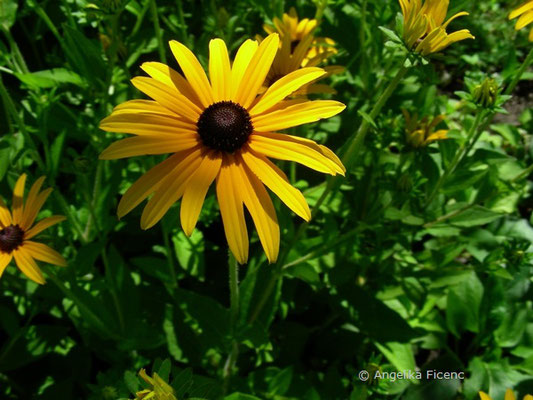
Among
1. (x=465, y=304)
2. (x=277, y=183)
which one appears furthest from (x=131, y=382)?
(x=465, y=304)

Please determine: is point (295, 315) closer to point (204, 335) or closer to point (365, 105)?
point (204, 335)

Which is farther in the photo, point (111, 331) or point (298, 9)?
point (298, 9)

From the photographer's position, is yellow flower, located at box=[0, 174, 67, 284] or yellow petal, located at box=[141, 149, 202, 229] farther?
yellow flower, located at box=[0, 174, 67, 284]

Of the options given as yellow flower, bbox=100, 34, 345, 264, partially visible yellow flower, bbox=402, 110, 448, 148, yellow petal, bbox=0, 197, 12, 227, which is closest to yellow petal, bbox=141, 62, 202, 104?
yellow flower, bbox=100, 34, 345, 264

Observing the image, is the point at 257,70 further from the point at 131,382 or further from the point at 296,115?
the point at 131,382

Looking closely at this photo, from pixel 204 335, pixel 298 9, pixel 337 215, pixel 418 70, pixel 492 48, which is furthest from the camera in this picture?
pixel 492 48

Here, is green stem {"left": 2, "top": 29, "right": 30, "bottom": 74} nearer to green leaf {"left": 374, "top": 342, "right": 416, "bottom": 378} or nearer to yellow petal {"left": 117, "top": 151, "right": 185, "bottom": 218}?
yellow petal {"left": 117, "top": 151, "right": 185, "bottom": 218}

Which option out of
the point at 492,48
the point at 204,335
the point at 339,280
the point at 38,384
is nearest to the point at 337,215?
the point at 339,280
